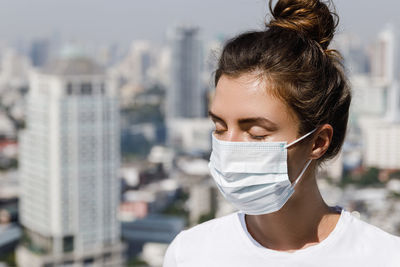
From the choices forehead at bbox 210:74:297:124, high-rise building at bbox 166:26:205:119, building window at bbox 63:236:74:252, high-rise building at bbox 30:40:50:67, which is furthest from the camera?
high-rise building at bbox 30:40:50:67

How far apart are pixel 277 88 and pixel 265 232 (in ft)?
0.39

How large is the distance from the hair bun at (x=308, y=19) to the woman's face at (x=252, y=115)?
6 cm

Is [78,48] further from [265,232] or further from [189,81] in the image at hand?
[265,232]

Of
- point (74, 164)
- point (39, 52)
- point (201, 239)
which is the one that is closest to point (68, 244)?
point (74, 164)

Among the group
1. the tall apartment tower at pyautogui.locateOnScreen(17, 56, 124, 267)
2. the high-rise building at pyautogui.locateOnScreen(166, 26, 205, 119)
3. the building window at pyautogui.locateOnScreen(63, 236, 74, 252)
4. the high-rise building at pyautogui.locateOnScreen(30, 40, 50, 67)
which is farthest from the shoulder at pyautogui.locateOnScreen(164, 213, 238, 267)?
the high-rise building at pyautogui.locateOnScreen(30, 40, 50, 67)

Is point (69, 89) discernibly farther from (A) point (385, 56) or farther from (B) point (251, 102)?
(A) point (385, 56)

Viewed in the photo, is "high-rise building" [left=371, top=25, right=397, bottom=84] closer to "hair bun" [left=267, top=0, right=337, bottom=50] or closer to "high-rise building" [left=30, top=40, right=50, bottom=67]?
"high-rise building" [left=30, top=40, right=50, bottom=67]

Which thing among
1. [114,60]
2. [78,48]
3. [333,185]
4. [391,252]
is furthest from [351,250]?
[114,60]

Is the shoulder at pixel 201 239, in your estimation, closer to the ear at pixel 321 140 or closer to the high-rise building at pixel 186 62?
the ear at pixel 321 140

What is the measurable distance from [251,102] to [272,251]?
117 mm

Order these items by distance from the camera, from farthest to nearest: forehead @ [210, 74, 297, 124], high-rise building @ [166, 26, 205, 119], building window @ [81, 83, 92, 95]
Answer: high-rise building @ [166, 26, 205, 119], building window @ [81, 83, 92, 95], forehead @ [210, 74, 297, 124]

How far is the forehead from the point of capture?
44cm

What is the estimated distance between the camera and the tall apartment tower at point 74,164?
7414 millimetres

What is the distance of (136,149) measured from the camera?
15.2m
